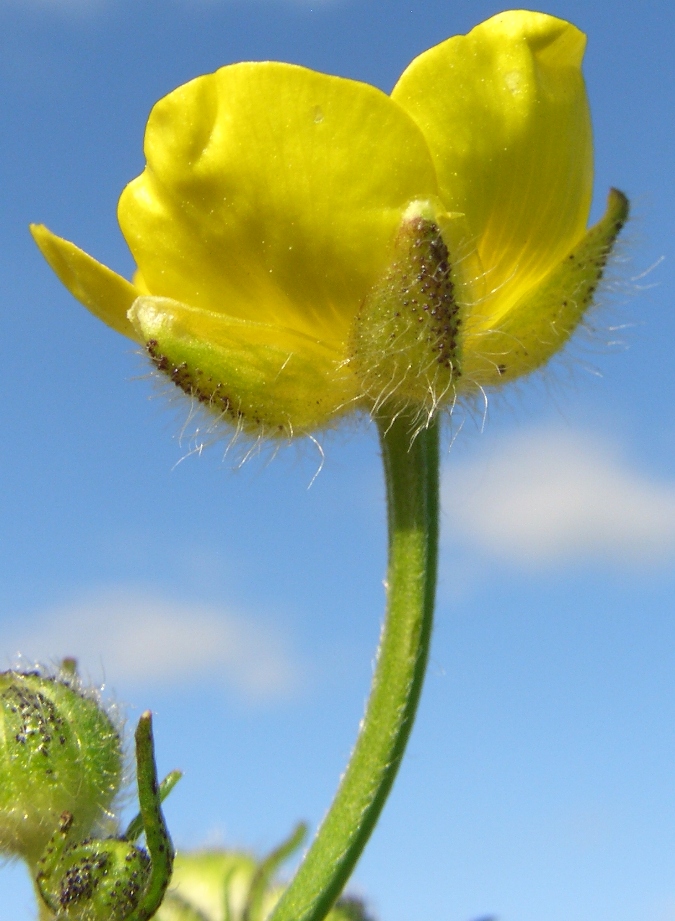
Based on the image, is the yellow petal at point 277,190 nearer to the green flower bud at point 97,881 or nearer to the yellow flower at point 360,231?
the yellow flower at point 360,231

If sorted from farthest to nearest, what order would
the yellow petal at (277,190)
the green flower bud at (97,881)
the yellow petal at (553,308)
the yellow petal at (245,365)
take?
the yellow petal at (553,308), the yellow petal at (245,365), the yellow petal at (277,190), the green flower bud at (97,881)

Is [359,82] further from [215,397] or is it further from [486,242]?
[215,397]

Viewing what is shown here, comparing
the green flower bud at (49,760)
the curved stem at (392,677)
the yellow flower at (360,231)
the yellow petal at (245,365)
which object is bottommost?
the green flower bud at (49,760)

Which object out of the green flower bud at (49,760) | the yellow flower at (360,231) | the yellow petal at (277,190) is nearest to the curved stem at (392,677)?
the yellow flower at (360,231)

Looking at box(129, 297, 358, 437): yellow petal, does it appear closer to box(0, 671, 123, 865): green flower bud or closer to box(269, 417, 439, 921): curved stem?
box(269, 417, 439, 921): curved stem

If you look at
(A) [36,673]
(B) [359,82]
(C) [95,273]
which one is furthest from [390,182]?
(A) [36,673]

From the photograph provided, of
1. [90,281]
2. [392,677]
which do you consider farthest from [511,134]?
[392,677]

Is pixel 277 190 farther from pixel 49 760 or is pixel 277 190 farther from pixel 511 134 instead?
pixel 49 760
